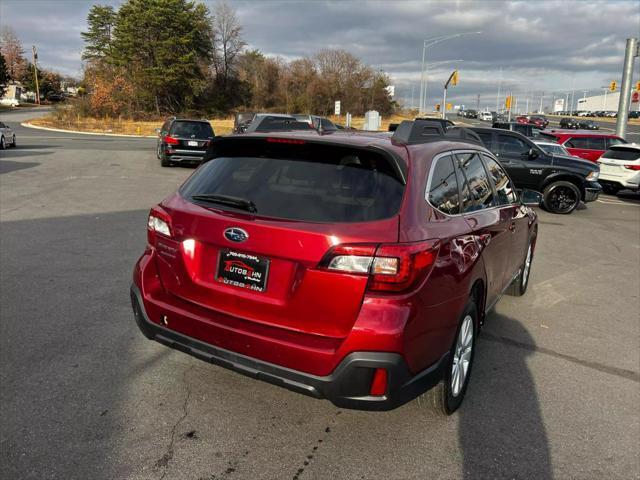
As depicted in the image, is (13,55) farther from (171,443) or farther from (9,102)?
(171,443)

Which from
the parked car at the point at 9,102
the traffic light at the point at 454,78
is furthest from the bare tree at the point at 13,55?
the traffic light at the point at 454,78

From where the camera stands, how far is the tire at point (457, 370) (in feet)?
10.4

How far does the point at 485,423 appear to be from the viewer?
3.31 metres

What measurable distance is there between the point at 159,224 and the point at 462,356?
2130 millimetres

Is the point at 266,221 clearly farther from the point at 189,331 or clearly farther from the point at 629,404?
the point at 629,404

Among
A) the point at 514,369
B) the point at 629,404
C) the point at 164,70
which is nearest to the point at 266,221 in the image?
the point at 514,369

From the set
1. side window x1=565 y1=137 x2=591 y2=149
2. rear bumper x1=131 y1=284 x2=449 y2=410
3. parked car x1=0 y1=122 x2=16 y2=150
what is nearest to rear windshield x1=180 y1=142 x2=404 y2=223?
rear bumper x1=131 y1=284 x2=449 y2=410

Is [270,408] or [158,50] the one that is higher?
[158,50]

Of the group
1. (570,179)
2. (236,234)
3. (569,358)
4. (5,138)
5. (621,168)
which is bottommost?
(569,358)

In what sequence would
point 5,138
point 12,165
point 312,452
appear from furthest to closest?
1. point 5,138
2. point 12,165
3. point 312,452

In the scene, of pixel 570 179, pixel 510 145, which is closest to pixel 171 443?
pixel 570 179

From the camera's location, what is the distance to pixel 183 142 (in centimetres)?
1822

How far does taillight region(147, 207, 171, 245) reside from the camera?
316 cm

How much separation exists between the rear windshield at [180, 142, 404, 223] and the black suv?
36.6 feet
